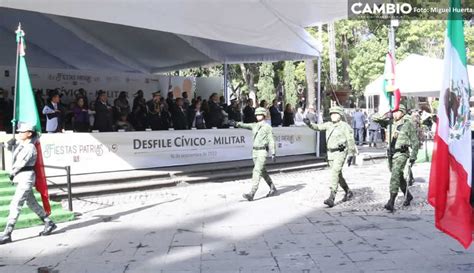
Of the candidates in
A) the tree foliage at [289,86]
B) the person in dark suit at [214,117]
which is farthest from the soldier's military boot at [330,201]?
the tree foliage at [289,86]

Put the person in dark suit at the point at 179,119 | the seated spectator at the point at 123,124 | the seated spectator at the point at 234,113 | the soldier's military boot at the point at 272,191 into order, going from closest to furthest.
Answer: the soldier's military boot at the point at 272,191 → the seated spectator at the point at 123,124 → the person in dark suit at the point at 179,119 → the seated spectator at the point at 234,113

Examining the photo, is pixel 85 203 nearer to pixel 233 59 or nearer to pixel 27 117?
pixel 27 117

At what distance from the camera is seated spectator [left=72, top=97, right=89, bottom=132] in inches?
498

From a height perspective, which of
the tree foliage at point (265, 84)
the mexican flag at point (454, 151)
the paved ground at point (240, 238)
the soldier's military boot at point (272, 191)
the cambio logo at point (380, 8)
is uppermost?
the cambio logo at point (380, 8)

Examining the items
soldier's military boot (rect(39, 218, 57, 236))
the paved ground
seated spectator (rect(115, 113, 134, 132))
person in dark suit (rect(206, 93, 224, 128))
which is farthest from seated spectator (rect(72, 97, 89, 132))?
soldier's military boot (rect(39, 218, 57, 236))

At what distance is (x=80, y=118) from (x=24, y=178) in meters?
5.64

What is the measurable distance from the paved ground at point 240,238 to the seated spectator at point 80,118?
273cm

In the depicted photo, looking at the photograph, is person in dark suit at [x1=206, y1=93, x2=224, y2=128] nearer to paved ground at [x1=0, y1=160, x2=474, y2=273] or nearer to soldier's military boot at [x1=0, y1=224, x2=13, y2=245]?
paved ground at [x1=0, y1=160, x2=474, y2=273]

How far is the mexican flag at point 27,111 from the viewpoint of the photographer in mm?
7633

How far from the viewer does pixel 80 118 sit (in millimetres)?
12680

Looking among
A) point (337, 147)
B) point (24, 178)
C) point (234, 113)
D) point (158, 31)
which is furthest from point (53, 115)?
point (337, 147)

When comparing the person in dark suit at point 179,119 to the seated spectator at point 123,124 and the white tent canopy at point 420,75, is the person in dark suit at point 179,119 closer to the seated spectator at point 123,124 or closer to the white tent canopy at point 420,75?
the seated spectator at point 123,124

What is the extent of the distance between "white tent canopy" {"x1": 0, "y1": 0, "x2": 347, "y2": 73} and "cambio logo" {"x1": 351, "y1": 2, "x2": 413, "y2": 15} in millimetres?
2589

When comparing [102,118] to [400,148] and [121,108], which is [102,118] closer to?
[121,108]
